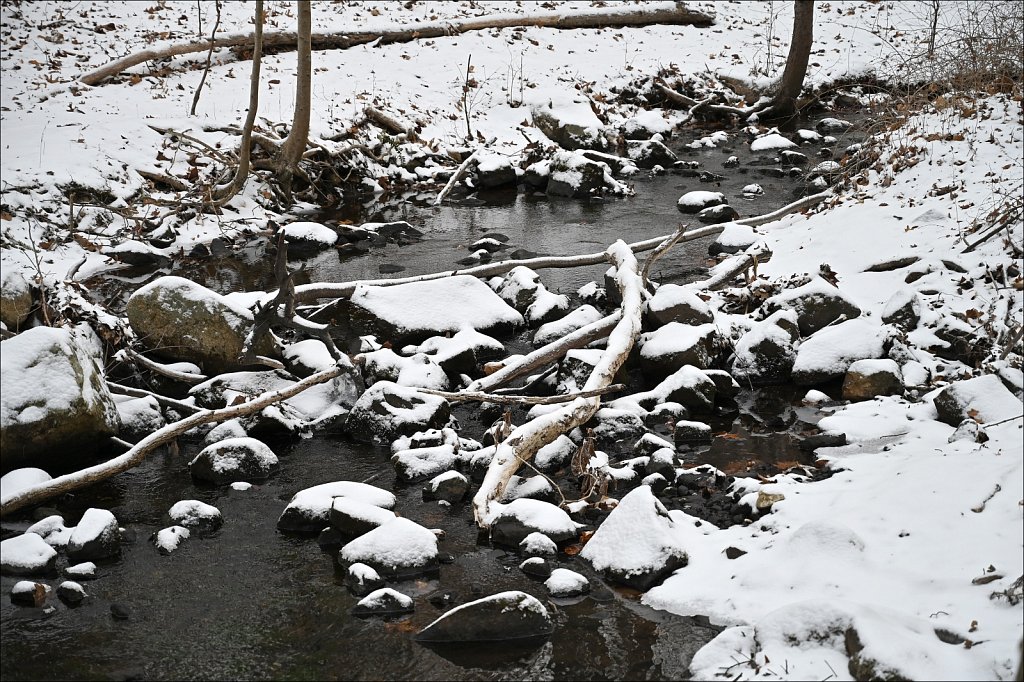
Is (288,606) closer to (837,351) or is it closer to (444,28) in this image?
(837,351)

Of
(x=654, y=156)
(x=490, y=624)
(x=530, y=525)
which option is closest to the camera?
(x=490, y=624)

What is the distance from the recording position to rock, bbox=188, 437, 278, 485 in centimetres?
621

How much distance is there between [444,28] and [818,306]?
1412 cm

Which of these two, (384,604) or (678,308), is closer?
(384,604)

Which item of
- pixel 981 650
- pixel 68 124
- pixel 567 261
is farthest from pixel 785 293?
pixel 68 124

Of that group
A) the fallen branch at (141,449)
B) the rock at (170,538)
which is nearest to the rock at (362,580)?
the rock at (170,538)

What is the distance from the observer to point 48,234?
360 inches

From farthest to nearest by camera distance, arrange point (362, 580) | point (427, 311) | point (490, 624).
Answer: point (427, 311) < point (362, 580) < point (490, 624)

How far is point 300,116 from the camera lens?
1287 cm

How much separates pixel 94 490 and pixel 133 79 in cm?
1099

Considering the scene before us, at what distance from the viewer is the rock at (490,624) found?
4.38 metres

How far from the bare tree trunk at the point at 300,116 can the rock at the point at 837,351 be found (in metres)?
8.62

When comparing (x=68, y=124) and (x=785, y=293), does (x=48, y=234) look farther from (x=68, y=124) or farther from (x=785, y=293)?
(x=785, y=293)

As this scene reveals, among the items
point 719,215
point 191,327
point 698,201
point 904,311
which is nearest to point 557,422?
point 904,311
